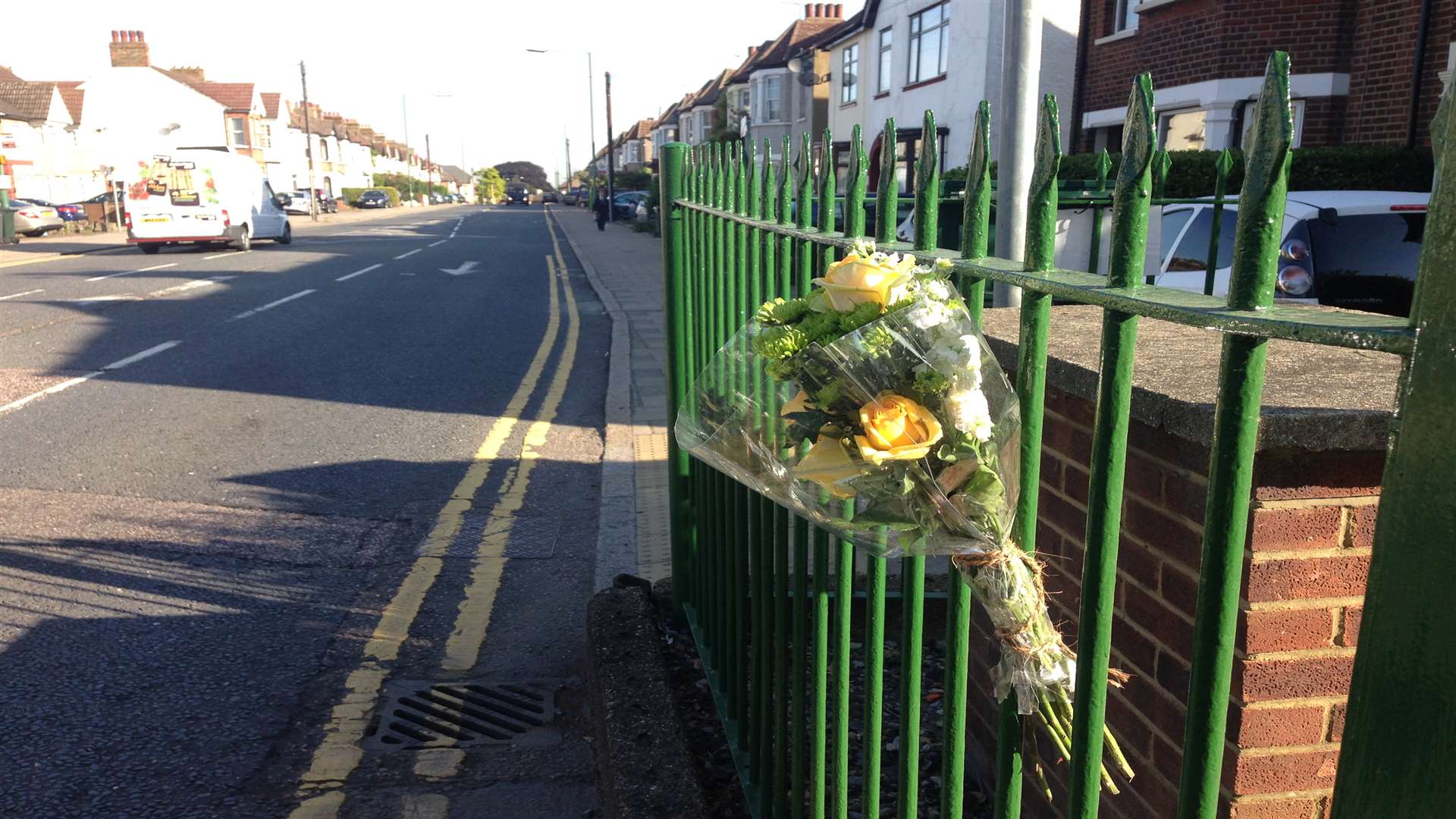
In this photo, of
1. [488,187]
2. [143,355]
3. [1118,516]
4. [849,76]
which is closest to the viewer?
[1118,516]

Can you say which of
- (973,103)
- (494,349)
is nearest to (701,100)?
(973,103)

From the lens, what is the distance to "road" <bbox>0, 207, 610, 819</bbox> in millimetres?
3361

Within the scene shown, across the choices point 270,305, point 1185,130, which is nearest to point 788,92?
point 1185,130

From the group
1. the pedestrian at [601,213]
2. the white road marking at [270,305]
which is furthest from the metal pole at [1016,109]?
the pedestrian at [601,213]

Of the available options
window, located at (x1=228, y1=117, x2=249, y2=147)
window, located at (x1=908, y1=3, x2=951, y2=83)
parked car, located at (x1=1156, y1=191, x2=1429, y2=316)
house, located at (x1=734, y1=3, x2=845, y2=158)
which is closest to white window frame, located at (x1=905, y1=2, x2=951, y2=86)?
window, located at (x1=908, y1=3, x2=951, y2=83)

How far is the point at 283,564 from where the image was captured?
199 inches

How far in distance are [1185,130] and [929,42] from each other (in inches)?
452

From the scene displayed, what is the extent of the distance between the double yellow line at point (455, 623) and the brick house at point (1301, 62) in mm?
9882

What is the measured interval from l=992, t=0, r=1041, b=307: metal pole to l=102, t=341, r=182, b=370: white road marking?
8.13 meters

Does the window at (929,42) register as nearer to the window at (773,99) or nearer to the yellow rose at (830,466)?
the window at (773,99)

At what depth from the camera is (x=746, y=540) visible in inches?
115

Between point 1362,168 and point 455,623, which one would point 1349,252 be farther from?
point 1362,168

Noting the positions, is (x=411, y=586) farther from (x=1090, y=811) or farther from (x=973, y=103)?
(x=973, y=103)

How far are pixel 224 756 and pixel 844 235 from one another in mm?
2500
